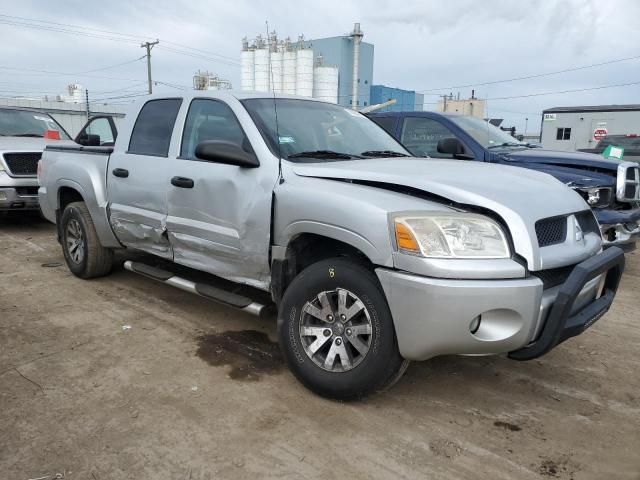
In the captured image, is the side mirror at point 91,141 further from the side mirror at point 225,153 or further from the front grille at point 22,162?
the side mirror at point 225,153

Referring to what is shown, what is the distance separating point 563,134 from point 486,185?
24957mm

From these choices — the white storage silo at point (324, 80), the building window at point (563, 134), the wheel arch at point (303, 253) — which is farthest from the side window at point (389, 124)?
A: the white storage silo at point (324, 80)

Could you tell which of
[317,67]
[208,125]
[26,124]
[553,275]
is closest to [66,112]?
[317,67]

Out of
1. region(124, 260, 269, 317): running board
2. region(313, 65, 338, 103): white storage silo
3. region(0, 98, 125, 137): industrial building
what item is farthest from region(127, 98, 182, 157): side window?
region(313, 65, 338, 103): white storage silo

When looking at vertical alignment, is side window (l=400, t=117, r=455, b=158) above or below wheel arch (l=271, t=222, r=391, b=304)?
above

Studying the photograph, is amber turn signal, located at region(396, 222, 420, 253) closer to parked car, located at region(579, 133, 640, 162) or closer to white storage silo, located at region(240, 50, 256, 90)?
parked car, located at region(579, 133, 640, 162)

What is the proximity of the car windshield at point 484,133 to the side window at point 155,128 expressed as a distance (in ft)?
11.6

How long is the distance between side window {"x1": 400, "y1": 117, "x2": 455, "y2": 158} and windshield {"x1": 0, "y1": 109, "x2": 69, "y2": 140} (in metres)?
6.20

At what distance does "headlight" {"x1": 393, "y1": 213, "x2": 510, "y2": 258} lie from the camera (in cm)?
250

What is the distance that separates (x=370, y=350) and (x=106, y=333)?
2265 mm

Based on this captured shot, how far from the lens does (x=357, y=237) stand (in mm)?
2682

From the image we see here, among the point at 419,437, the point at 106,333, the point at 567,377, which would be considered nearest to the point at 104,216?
the point at 106,333

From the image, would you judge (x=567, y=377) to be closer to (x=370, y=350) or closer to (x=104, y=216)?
(x=370, y=350)

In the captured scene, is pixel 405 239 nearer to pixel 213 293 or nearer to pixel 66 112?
pixel 213 293
